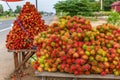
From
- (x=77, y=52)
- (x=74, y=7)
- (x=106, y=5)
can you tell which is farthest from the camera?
(x=106, y=5)

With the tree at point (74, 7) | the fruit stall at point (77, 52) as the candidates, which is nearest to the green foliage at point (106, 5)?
the tree at point (74, 7)

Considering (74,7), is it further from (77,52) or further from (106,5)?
(106,5)

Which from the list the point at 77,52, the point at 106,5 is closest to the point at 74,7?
the point at 77,52

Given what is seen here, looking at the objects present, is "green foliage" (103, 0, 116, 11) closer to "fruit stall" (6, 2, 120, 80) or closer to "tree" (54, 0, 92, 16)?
"tree" (54, 0, 92, 16)

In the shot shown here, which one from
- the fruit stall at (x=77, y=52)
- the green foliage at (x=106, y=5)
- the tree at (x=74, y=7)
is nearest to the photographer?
the fruit stall at (x=77, y=52)

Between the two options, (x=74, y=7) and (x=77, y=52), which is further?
(x=74, y=7)

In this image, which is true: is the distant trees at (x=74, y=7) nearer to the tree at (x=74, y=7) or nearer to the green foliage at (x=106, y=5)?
the tree at (x=74, y=7)

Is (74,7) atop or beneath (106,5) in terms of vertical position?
atop

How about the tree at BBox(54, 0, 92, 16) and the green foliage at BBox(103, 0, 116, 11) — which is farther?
the green foliage at BBox(103, 0, 116, 11)

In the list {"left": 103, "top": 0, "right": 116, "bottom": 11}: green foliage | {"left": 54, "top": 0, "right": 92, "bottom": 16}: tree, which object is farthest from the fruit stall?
{"left": 103, "top": 0, "right": 116, "bottom": 11}: green foliage

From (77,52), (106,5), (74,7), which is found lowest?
(106,5)

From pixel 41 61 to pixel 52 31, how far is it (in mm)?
689

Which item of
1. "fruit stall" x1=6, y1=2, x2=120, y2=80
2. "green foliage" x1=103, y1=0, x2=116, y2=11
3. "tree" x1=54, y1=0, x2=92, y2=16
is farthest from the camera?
"green foliage" x1=103, y1=0, x2=116, y2=11

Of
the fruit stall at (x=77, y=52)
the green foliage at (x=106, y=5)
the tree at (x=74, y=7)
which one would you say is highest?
the fruit stall at (x=77, y=52)
